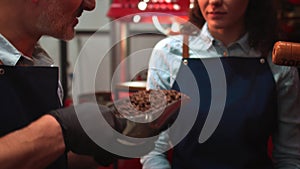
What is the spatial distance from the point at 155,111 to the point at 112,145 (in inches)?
4.3

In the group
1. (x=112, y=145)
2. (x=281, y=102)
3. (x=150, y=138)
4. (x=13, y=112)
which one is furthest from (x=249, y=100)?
(x=13, y=112)

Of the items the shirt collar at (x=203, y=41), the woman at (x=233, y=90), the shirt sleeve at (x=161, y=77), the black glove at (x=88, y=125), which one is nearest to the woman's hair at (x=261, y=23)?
the woman at (x=233, y=90)

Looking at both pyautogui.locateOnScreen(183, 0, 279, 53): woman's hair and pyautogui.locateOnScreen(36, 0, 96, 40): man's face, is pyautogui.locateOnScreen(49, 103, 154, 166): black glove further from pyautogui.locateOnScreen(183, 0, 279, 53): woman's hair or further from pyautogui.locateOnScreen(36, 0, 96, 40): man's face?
pyautogui.locateOnScreen(183, 0, 279, 53): woman's hair

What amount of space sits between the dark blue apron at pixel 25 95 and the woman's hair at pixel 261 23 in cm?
64

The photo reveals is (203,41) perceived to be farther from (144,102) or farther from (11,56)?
(11,56)

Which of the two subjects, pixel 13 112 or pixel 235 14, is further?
pixel 235 14

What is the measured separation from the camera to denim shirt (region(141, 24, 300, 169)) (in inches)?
47.4

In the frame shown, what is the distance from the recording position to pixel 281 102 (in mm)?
1212

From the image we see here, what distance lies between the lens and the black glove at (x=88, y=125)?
76 centimetres

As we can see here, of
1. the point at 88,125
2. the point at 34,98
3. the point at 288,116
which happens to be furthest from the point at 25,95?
the point at 288,116

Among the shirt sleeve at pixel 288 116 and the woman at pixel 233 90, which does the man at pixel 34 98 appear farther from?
the shirt sleeve at pixel 288 116

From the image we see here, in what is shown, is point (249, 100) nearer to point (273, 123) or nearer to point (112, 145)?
point (273, 123)

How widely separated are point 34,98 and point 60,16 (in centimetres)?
18

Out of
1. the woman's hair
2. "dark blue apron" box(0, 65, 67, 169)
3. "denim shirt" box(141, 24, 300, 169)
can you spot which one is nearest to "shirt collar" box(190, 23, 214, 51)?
"denim shirt" box(141, 24, 300, 169)
